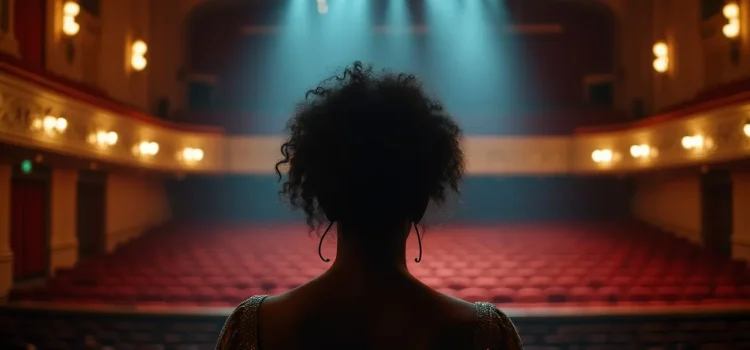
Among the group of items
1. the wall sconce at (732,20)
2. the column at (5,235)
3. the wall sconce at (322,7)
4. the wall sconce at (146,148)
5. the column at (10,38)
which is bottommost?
the column at (5,235)

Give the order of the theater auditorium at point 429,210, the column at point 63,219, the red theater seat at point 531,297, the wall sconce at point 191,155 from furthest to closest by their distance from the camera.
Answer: the wall sconce at point 191,155
the column at point 63,219
the red theater seat at point 531,297
the theater auditorium at point 429,210

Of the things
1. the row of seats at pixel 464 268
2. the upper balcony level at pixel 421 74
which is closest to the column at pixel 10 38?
the upper balcony level at pixel 421 74

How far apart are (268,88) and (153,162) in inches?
168

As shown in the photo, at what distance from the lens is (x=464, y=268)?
8.41m

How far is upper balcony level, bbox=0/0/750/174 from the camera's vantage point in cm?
859

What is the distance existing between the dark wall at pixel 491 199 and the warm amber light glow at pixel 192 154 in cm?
143

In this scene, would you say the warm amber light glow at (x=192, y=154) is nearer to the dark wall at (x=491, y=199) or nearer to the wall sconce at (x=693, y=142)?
the dark wall at (x=491, y=199)

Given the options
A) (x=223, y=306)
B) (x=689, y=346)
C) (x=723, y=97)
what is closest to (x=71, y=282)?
(x=223, y=306)

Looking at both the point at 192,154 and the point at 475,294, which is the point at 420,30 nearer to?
the point at 192,154

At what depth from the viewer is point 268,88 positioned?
14.6 metres

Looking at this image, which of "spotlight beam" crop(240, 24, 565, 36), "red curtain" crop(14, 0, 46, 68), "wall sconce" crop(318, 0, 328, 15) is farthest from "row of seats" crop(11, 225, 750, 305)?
"wall sconce" crop(318, 0, 328, 15)

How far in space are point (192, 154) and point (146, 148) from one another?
5.49 ft

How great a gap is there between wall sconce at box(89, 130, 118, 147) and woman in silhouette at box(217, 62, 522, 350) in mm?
8574

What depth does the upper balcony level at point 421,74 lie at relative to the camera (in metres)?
8.59
